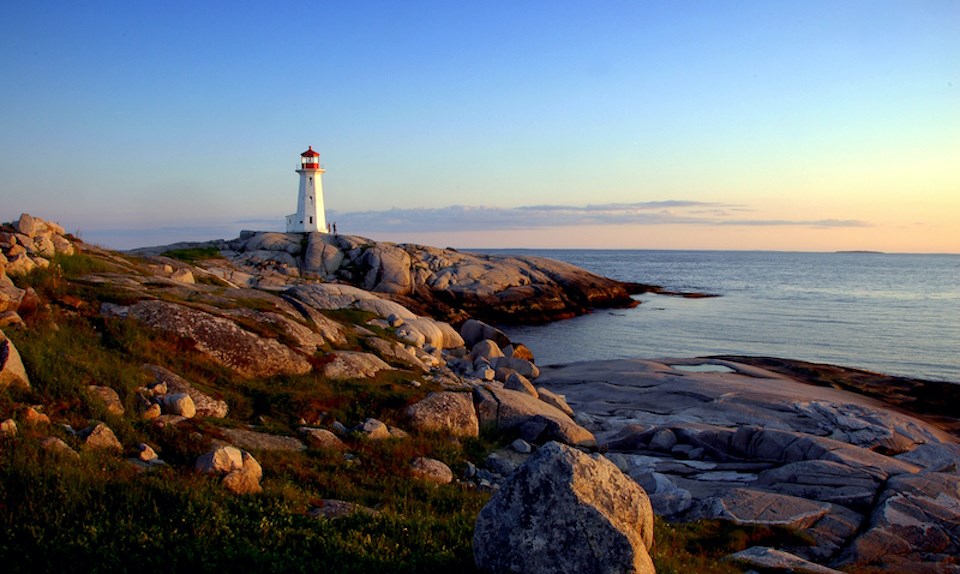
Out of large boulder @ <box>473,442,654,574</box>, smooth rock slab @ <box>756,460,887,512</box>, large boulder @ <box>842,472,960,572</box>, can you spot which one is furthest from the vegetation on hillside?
smooth rock slab @ <box>756,460,887,512</box>

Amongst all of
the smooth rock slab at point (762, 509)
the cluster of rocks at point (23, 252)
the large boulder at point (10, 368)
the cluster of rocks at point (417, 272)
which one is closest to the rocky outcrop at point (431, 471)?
the smooth rock slab at point (762, 509)

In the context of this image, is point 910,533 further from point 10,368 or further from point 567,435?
point 10,368

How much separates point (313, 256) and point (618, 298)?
3547 cm

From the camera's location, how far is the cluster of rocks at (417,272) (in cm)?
5788

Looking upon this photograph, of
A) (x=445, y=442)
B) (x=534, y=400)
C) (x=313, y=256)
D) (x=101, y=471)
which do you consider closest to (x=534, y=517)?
(x=101, y=471)

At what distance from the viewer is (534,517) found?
7039 millimetres

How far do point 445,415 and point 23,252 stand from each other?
427 inches

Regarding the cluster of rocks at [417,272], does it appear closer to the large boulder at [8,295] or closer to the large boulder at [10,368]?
the large boulder at [8,295]

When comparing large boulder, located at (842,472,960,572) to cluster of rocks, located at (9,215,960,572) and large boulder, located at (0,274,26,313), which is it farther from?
large boulder, located at (0,274,26,313)

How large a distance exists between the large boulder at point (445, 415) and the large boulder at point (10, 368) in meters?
7.81

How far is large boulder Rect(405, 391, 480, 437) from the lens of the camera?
1559 centimetres

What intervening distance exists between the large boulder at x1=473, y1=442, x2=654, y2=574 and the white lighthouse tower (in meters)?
63.7

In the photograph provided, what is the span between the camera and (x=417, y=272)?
201 feet

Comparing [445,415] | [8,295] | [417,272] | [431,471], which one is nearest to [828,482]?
[445,415]
